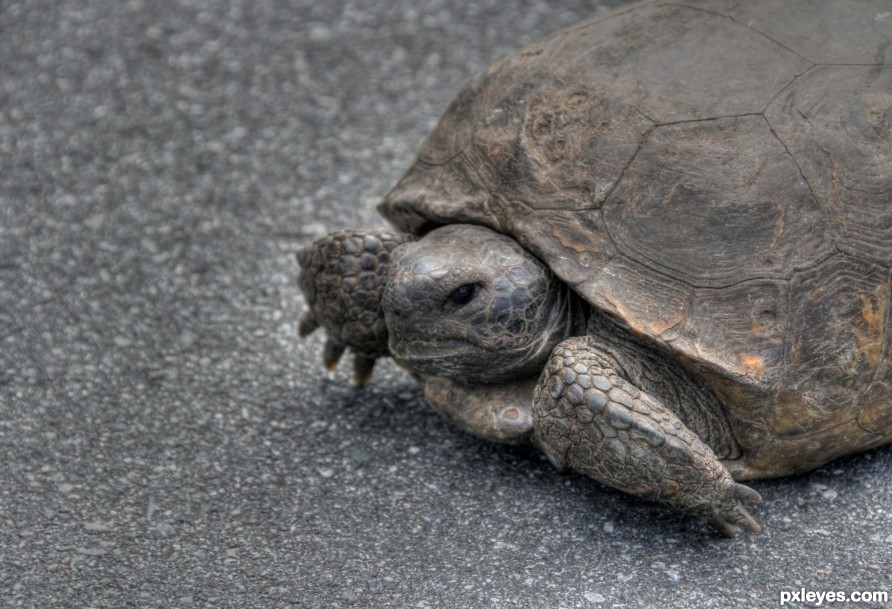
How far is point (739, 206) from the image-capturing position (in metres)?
A: 3.36

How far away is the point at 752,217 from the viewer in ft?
11.0

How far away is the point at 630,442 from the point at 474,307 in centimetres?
60

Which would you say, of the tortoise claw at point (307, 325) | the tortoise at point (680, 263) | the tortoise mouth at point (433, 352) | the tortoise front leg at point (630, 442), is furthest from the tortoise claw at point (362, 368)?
the tortoise front leg at point (630, 442)

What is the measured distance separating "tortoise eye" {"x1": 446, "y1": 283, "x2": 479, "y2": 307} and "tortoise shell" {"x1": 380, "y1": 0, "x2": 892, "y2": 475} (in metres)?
0.21

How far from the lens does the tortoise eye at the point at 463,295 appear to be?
3496 millimetres

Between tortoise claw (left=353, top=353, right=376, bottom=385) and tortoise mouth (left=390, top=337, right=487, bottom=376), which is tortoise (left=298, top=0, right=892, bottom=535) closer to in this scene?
tortoise mouth (left=390, top=337, right=487, bottom=376)

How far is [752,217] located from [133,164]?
10.4ft

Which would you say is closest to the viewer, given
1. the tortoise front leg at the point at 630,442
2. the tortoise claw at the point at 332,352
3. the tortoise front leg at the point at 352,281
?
the tortoise front leg at the point at 630,442

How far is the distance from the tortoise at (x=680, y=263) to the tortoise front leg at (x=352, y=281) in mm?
34

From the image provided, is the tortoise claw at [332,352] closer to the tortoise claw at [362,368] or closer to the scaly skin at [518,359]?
the tortoise claw at [362,368]

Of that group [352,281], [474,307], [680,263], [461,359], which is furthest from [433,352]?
[680,263]

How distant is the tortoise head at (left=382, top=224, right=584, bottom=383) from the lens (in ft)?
11.4

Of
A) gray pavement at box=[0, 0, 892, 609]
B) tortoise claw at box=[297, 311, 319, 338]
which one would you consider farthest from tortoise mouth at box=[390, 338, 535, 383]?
tortoise claw at box=[297, 311, 319, 338]

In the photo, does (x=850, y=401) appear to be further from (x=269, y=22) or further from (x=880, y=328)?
(x=269, y=22)
